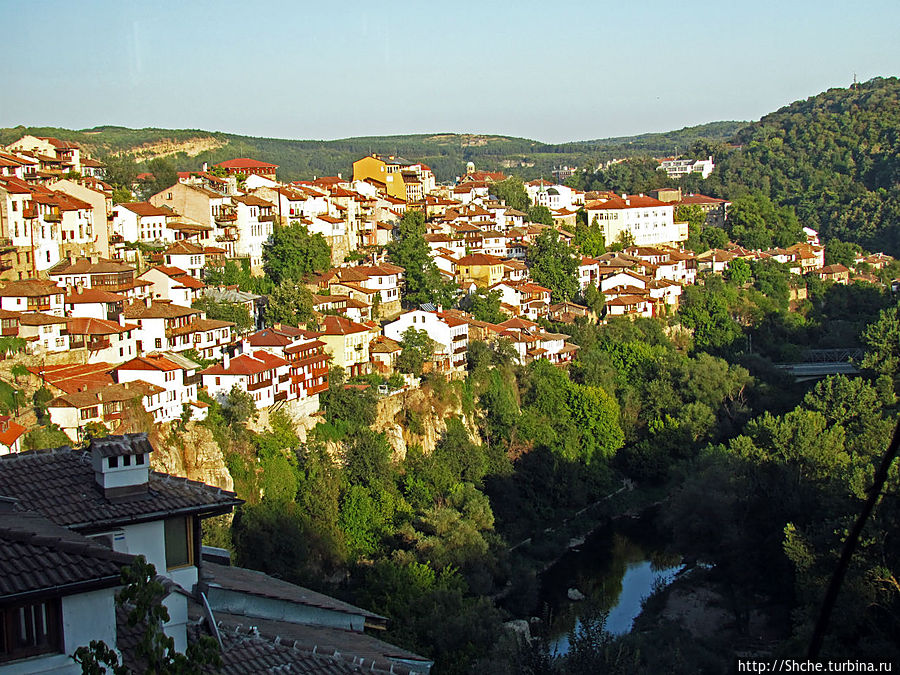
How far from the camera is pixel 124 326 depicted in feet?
54.1

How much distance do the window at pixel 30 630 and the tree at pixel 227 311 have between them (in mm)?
16085

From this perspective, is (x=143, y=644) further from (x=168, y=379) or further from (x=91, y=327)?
(x=91, y=327)

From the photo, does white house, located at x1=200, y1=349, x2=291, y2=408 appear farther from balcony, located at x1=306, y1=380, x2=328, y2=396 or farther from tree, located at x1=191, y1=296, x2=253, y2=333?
tree, located at x1=191, y1=296, x2=253, y2=333

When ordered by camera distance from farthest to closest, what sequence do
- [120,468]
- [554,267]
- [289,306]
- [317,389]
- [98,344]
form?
[554,267]
[289,306]
[317,389]
[98,344]
[120,468]

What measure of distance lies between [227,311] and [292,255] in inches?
149

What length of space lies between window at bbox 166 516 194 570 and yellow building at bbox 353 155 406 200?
98.8ft

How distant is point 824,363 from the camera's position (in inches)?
1090

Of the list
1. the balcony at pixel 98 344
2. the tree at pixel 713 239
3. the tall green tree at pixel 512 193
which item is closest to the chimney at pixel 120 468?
the balcony at pixel 98 344

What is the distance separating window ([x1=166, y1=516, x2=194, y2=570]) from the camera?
4160mm

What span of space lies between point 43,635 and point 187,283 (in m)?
17.0

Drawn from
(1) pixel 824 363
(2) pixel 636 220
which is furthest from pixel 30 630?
(2) pixel 636 220

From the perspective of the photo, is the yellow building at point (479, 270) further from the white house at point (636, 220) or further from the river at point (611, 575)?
the river at point (611, 575)

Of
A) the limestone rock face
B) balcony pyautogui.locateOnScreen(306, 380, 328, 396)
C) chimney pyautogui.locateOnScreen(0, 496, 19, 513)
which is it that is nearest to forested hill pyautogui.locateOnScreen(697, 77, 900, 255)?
balcony pyautogui.locateOnScreen(306, 380, 328, 396)

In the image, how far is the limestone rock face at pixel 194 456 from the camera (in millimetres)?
14680
